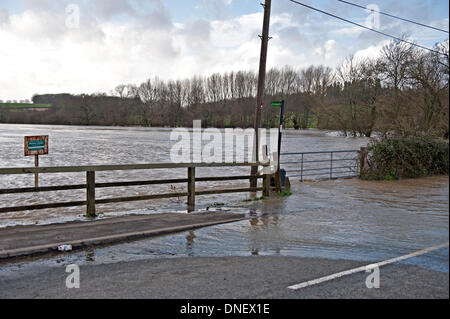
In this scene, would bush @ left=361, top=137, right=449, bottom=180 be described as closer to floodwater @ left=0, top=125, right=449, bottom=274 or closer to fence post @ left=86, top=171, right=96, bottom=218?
floodwater @ left=0, top=125, right=449, bottom=274

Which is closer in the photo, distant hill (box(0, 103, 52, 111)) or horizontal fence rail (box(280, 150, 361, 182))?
horizontal fence rail (box(280, 150, 361, 182))

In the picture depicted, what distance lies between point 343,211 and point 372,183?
19.2 ft

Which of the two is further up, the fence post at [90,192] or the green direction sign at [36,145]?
the green direction sign at [36,145]

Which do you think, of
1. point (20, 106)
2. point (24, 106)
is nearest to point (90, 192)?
point (24, 106)

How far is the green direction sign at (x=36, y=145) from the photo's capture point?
48.7ft

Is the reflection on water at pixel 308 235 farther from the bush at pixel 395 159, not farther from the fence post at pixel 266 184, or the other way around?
the bush at pixel 395 159

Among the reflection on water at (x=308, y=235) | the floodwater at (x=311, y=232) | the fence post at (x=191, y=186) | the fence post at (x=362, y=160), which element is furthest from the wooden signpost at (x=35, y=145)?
the fence post at (x=362, y=160)

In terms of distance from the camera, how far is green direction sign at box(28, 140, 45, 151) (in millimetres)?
14836

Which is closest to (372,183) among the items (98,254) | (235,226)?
(235,226)

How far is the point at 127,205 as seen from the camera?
12992 mm

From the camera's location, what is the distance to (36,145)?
1494 centimetres

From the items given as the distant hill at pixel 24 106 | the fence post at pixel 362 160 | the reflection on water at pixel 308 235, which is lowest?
the reflection on water at pixel 308 235

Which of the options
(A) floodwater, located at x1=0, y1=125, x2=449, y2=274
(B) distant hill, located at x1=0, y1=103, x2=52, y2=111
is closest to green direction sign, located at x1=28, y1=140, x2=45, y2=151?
(A) floodwater, located at x1=0, y1=125, x2=449, y2=274

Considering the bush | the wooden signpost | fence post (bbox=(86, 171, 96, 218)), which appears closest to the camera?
fence post (bbox=(86, 171, 96, 218))
